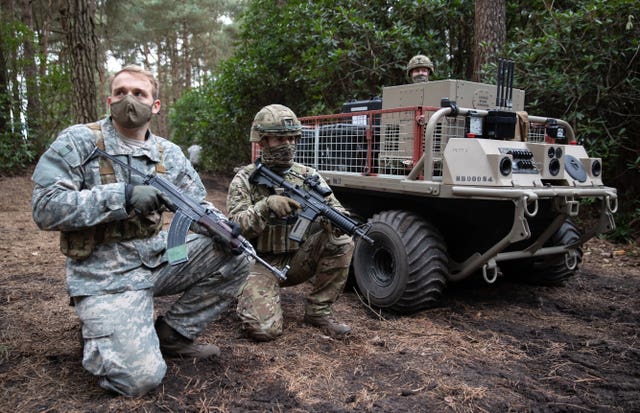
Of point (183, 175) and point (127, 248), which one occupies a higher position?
point (183, 175)

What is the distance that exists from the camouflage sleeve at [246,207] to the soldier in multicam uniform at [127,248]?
0.36 m

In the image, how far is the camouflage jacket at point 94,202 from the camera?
2363 millimetres

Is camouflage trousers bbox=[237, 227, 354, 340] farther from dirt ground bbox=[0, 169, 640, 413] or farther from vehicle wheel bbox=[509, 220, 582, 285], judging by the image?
vehicle wheel bbox=[509, 220, 582, 285]

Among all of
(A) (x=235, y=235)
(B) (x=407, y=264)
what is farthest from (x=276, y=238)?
(B) (x=407, y=264)

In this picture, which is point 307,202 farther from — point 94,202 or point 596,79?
point 596,79

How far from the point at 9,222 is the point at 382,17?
6.54 metres

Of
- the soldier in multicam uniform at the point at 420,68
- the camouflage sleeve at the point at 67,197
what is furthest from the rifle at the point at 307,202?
the soldier in multicam uniform at the point at 420,68

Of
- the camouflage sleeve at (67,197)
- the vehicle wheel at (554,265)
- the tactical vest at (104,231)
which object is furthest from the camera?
the vehicle wheel at (554,265)

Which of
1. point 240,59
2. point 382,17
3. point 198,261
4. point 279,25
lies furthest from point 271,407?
point 240,59

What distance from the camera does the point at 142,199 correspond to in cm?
240

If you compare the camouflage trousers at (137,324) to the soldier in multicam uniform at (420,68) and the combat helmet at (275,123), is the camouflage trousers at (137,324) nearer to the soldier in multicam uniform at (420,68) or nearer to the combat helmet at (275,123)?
the combat helmet at (275,123)

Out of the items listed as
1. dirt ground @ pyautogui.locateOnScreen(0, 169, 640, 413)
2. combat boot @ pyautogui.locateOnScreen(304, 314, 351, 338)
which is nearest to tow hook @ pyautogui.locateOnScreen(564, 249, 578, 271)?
dirt ground @ pyautogui.locateOnScreen(0, 169, 640, 413)

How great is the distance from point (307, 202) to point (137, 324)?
135cm

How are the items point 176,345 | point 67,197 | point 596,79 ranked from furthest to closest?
point 596,79 → point 176,345 → point 67,197
